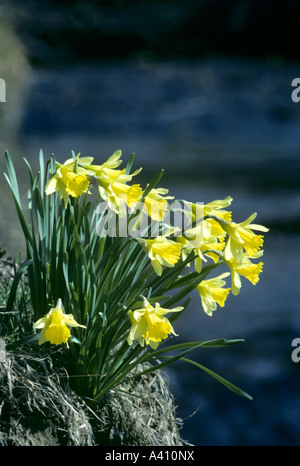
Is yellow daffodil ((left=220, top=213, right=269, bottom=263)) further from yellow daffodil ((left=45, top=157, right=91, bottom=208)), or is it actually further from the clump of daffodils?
yellow daffodil ((left=45, top=157, right=91, bottom=208))

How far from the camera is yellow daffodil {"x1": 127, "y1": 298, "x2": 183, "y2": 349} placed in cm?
Result: 102

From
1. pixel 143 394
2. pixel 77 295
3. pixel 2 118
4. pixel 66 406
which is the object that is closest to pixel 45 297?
pixel 77 295

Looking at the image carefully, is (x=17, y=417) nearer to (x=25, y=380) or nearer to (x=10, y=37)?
(x=25, y=380)

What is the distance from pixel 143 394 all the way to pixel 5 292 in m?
0.40

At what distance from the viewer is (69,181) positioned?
1.04 m

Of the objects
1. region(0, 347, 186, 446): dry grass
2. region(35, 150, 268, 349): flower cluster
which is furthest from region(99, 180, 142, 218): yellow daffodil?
region(0, 347, 186, 446): dry grass

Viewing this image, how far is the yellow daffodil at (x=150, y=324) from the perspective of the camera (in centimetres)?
102

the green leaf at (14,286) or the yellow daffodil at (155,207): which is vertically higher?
the yellow daffodil at (155,207)

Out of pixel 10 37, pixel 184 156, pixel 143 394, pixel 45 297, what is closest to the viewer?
pixel 45 297

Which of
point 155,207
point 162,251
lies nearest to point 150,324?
point 162,251

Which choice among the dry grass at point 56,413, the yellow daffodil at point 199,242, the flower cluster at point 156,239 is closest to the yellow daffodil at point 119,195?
the flower cluster at point 156,239

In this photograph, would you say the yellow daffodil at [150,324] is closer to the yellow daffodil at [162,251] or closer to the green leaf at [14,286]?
the yellow daffodil at [162,251]

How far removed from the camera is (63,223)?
1120mm

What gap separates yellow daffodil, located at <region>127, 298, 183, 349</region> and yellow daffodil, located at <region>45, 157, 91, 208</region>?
236 millimetres
